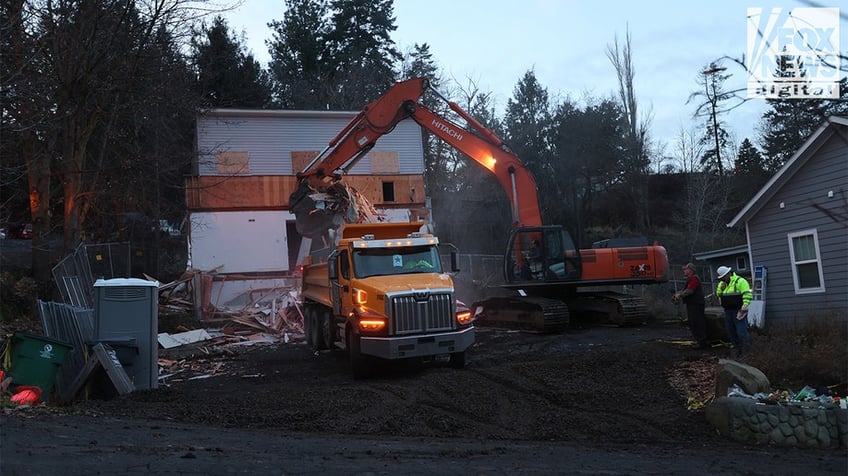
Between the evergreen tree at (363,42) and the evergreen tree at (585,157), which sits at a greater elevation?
the evergreen tree at (363,42)

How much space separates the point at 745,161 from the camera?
4256 cm

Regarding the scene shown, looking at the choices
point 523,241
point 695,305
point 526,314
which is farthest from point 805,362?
point 523,241

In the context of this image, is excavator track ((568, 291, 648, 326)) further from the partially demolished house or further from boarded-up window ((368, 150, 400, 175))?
boarded-up window ((368, 150, 400, 175))

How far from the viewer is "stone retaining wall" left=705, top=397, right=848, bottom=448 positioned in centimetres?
861

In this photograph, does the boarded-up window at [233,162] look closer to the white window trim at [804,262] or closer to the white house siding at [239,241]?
the white house siding at [239,241]

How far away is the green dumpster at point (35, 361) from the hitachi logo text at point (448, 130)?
39.3 feet

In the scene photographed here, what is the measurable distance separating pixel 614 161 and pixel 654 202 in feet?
18.1

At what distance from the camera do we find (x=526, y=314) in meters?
19.5

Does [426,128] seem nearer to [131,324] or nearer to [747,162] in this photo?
[131,324]

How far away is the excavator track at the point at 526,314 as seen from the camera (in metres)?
18.4

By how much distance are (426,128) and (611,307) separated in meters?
7.05

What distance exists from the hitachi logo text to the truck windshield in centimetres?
651

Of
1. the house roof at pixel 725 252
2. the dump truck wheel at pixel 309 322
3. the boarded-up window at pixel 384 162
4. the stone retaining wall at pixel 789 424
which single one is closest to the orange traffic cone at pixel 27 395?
the dump truck wheel at pixel 309 322

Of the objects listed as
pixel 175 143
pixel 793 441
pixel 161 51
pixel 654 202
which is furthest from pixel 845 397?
pixel 654 202
